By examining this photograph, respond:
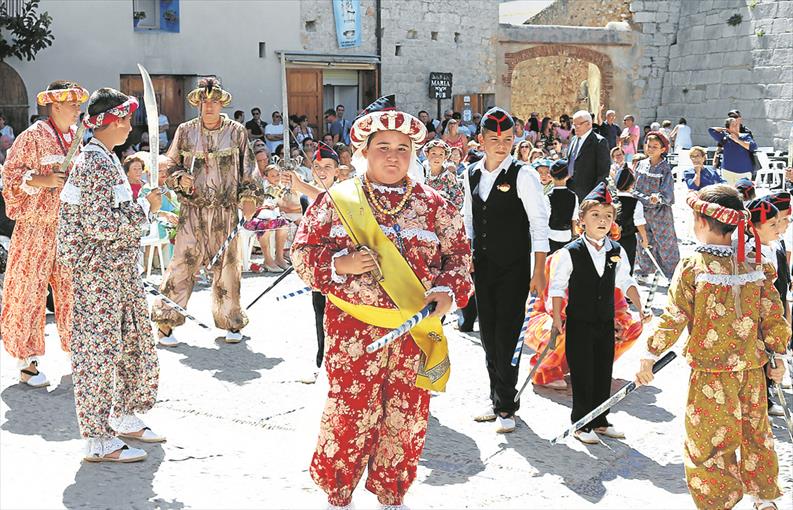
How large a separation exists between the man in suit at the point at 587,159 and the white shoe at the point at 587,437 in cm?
434

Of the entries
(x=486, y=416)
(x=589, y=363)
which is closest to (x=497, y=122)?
(x=589, y=363)

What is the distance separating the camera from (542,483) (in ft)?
16.3

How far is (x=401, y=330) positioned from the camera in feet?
13.1

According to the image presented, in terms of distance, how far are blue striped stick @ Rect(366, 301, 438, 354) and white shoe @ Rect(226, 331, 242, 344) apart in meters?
3.91

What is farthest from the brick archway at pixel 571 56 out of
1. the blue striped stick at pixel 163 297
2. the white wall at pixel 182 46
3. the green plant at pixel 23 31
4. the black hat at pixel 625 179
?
the blue striped stick at pixel 163 297

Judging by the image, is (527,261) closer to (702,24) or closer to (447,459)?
(447,459)

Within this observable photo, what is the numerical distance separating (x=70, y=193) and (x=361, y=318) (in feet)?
5.95

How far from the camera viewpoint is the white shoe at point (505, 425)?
18.8 feet

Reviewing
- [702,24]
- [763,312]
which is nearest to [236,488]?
[763,312]

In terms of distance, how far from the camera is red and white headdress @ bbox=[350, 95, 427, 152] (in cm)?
418

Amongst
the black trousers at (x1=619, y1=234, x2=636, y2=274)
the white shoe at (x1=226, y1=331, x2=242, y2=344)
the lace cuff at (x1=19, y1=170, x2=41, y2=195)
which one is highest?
the lace cuff at (x1=19, y1=170, x2=41, y2=195)

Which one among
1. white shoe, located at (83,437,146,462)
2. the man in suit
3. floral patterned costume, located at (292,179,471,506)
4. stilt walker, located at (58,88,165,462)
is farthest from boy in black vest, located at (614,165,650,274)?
white shoe, located at (83,437,146,462)

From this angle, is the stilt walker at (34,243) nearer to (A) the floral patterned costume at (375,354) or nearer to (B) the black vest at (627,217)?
(A) the floral patterned costume at (375,354)

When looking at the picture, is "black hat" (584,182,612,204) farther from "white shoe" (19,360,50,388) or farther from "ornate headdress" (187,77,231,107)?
"white shoe" (19,360,50,388)
